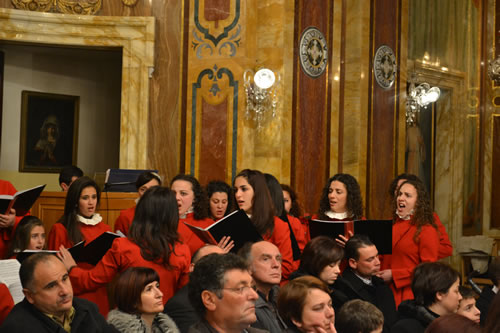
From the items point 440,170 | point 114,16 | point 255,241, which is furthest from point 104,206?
point 440,170

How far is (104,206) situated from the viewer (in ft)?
22.7

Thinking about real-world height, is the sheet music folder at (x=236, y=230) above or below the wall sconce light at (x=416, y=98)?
below

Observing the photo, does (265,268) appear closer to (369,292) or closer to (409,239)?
(369,292)

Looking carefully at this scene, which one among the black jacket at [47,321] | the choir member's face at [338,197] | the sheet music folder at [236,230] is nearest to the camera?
the black jacket at [47,321]

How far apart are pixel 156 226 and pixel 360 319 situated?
4.24 ft

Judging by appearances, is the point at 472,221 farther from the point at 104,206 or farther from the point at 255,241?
the point at 255,241

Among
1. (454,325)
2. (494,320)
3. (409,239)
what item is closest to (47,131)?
(409,239)

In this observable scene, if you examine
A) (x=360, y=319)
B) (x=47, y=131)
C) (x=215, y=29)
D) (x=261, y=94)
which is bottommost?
(x=360, y=319)

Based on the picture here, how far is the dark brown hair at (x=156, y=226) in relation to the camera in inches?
161

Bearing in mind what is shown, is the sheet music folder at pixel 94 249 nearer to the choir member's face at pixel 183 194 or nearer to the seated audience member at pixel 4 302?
the seated audience member at pixel 4 302

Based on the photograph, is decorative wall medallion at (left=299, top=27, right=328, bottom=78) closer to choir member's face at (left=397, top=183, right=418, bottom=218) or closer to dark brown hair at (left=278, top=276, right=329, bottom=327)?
choir member's face at (left=397, top=183, right=418, bottom=218)

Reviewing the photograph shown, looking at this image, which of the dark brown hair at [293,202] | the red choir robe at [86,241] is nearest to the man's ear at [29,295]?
the red choir robe at [86,241]

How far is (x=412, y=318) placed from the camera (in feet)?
13.4

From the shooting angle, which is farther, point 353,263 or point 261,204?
point 261,204
